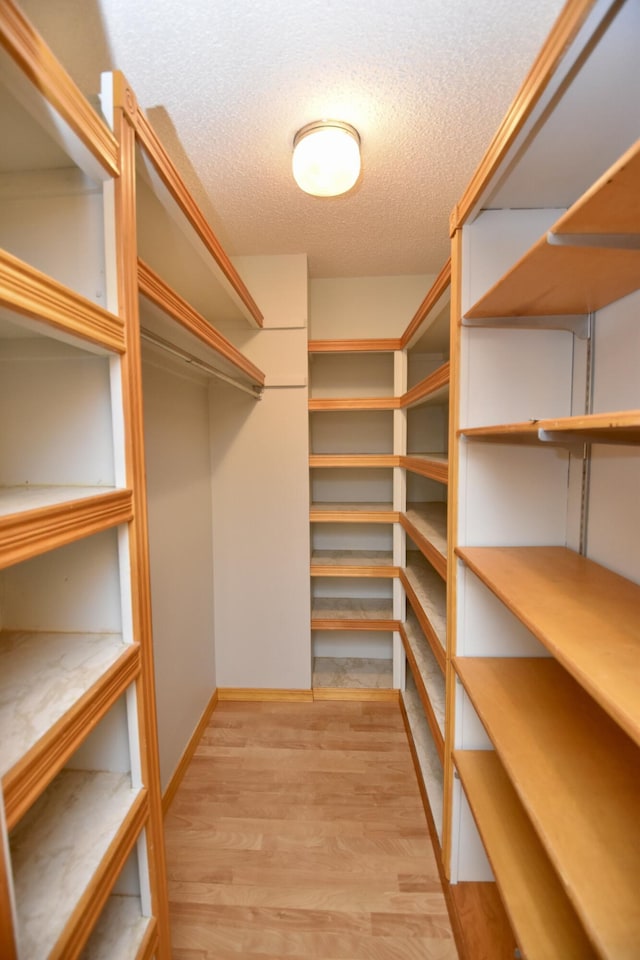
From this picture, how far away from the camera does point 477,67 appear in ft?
3.50

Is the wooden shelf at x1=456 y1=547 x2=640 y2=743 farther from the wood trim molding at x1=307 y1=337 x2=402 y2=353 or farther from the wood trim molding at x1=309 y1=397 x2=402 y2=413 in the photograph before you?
the wood trim molding at x1=307 y1=337 x2=402 y2=353

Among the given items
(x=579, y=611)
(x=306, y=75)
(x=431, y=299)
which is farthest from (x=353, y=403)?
(x=579, y=611)

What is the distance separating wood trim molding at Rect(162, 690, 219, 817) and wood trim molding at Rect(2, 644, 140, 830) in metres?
1.22

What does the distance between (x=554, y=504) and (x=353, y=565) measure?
1.28m

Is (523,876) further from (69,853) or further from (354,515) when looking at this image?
(354,515)

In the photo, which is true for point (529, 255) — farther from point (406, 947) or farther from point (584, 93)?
point (406, 947)

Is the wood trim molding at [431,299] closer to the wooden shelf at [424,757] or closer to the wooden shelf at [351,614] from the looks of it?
the wooden shelf at [351,614]

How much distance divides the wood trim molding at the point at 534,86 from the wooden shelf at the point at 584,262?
27 centimetres

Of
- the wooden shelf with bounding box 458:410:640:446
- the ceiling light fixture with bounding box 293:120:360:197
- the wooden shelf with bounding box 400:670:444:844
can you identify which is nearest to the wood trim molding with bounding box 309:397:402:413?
the ceiling light fixture with bounding box 293:120:360:197

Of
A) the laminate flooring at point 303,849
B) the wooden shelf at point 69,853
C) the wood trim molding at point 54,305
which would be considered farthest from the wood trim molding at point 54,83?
the laminate flooring at point 303,849

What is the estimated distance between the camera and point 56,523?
604 mm

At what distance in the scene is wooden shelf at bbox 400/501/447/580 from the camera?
1.47 m

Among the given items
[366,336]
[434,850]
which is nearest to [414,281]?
[366,336]

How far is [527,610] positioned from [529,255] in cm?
67
